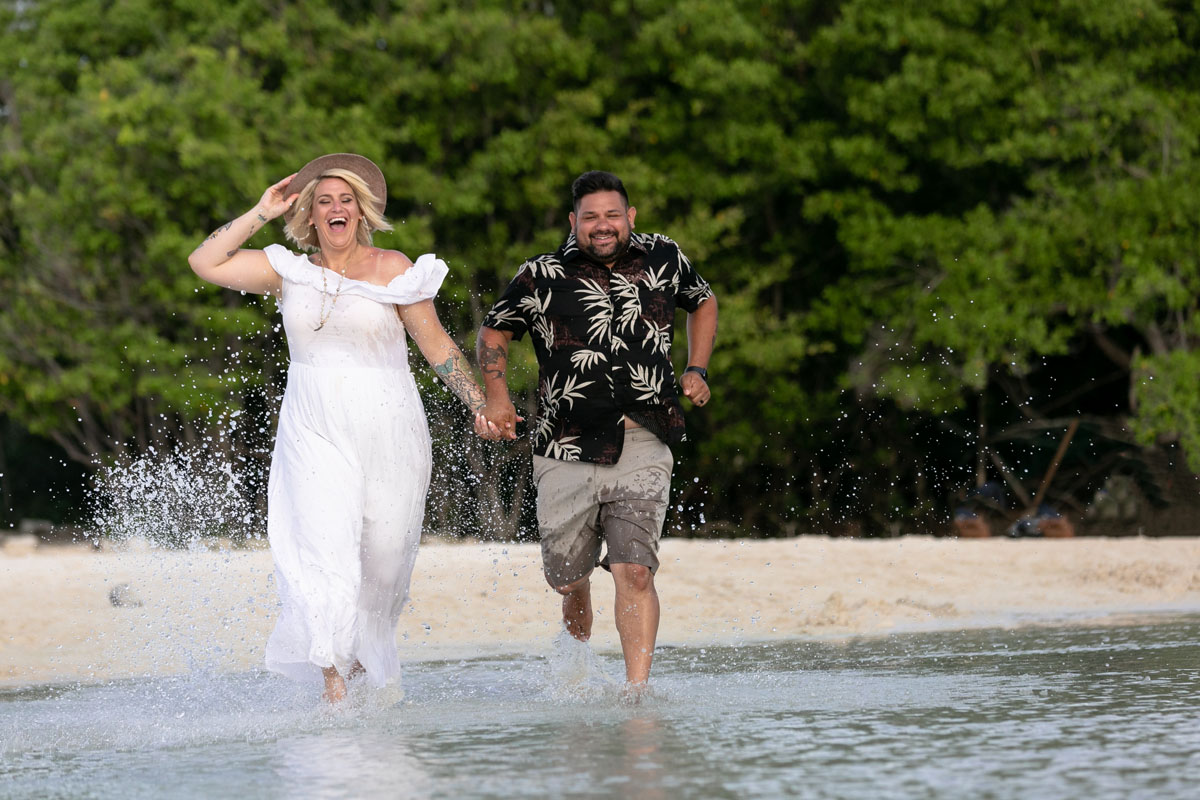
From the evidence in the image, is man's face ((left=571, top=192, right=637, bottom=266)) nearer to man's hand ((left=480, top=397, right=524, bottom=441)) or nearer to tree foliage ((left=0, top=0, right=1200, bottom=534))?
man's hand ((left=480, top=397, right=524, bottom=441))

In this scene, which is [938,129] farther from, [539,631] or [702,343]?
[702,343]

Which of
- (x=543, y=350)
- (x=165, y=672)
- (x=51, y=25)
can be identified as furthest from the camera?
(x=51, y=25)

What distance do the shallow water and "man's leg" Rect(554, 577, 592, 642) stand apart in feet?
0.63

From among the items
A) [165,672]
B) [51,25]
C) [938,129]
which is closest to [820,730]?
[165,672]

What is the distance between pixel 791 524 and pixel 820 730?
1649 cm

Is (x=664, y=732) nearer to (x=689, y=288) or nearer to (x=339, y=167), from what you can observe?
(x=689, y=288)

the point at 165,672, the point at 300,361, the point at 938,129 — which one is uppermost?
the point at 938,129

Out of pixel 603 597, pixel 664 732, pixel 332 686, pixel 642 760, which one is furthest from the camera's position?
pixel 603 597

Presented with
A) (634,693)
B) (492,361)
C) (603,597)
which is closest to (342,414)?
(492,361)

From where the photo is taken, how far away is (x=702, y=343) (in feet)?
22.9

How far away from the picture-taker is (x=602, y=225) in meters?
6.49

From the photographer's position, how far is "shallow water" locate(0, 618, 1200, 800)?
467cm

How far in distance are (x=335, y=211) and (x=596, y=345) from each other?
3.52 feet

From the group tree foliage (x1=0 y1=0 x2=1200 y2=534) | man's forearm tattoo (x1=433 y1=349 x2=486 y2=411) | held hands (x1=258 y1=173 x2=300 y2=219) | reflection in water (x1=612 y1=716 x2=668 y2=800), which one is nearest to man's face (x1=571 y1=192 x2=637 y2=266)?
man's forearm tattoo (x1=433 y1=349 x2=486 y2=411)
